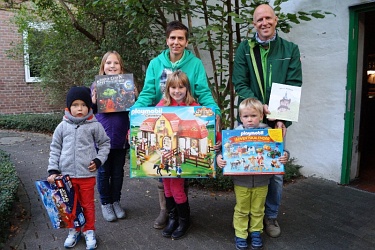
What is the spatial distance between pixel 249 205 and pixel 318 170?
2.45 metres

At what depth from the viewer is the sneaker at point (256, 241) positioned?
3062 millimetres

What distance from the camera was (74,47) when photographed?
8.12 meters

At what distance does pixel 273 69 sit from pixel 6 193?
3.23m

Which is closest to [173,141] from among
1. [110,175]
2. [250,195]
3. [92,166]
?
[92,166]


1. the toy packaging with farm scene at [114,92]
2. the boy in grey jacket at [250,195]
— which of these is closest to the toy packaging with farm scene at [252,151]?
the boy in grey jacket at [250,195]

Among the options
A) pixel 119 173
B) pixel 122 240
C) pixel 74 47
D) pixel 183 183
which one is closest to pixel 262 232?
pixel 183 183

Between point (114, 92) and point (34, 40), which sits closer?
point (114, 92)

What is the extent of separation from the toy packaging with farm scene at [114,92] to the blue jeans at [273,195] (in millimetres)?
1681

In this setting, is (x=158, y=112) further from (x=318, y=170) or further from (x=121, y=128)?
(x=318, y=170)

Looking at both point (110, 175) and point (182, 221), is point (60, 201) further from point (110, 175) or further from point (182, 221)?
point (182, 221)

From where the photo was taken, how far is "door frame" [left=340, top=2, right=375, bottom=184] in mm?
4402

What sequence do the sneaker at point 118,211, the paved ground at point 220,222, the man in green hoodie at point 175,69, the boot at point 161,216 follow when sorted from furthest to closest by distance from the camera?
the sneaker at point 118,211
the boot at point 161,216
the paved ground at point 220,222
the man in green hoodie at point 175,69

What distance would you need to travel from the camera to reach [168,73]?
318 centimetres

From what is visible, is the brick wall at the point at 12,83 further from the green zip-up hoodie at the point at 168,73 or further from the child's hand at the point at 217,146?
the child's hand at the point at 217,146
